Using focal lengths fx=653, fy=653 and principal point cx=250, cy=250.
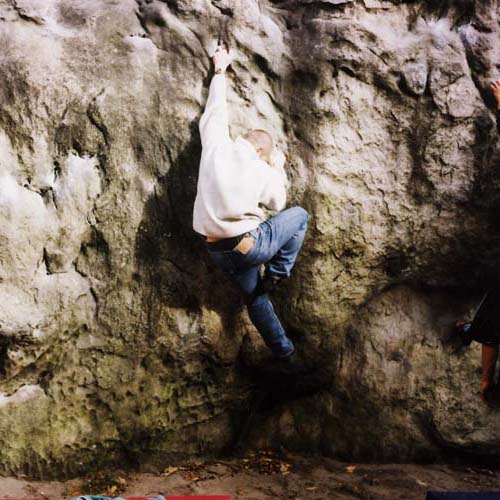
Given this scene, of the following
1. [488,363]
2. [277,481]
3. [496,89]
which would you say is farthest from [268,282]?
[496,89]

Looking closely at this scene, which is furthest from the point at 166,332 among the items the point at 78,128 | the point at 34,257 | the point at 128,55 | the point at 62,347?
the point at 128,55

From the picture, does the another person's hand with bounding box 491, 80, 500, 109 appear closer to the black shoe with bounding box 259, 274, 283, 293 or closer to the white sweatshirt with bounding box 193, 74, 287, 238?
the white sweatshirt with bounding box 193, 74, 287, 238

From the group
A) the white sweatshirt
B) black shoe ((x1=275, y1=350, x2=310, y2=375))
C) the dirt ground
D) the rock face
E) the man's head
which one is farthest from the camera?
black shoe ((x1=275, y1=350, x2=310, y2=375))

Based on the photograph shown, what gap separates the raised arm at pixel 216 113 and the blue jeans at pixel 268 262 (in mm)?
704

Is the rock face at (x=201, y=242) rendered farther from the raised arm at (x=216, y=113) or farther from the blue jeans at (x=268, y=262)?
the blue jeans at (x=268, y=262)

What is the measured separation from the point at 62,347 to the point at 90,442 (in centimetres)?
78

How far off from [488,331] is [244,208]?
2247mm

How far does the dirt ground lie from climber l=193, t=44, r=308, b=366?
4.19ft

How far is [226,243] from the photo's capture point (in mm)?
4629

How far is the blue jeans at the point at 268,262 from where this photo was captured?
4.66 metres

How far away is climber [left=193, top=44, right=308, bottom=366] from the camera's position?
452 cm

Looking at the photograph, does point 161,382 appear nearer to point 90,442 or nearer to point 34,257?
point 90,442

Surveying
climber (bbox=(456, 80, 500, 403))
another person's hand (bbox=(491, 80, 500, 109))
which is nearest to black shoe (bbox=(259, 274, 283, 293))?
climber (bbox=(456, 80, 500, 403))

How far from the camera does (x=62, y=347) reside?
16.0 feet
